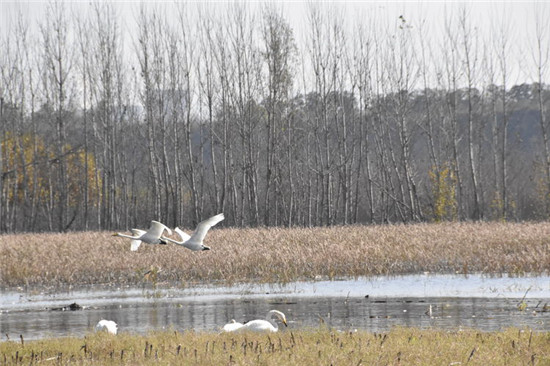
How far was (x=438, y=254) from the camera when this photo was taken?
72.0ft

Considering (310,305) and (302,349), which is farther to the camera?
(310,305)

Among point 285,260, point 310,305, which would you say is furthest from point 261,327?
point 285,260

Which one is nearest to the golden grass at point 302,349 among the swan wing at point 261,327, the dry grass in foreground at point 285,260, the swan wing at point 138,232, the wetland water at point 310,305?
the swan wing at point 261,327

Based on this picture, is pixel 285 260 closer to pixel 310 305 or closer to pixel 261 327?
pixel 310 305

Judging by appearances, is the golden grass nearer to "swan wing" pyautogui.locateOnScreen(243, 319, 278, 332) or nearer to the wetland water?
"swan wing" pyautogui.locateOnScreen(243, 319, 278, 332)

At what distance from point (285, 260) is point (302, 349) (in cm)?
1184

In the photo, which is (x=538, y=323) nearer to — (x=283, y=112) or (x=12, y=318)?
(x=12, y=318)

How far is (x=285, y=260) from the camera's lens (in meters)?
21.3

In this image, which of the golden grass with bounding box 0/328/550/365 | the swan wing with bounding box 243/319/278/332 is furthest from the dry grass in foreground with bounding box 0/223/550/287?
the golden grass with bounding box 0/328/550/365

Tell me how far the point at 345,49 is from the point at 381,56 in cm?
218

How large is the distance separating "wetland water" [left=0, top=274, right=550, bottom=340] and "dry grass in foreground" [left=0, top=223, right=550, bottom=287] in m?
1.17

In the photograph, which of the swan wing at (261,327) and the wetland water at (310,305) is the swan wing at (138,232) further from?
the swan wing at (261,327)

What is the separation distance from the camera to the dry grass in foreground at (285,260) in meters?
20.7

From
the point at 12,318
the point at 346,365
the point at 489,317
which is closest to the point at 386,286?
the point at 489,317
